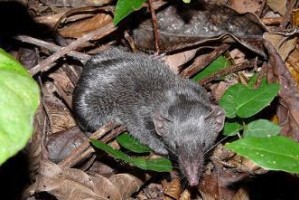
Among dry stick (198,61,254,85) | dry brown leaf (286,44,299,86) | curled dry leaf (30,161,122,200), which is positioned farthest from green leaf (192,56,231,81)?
curled dry leaf (30,161,122,200)

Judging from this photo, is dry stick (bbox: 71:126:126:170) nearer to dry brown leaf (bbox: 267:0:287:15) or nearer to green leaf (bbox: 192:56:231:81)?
green leaf (bbox: 192:56:231:81)

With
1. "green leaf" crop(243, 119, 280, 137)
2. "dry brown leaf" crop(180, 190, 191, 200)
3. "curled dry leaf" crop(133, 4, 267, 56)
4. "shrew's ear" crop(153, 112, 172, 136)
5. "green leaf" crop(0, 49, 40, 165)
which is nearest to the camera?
"green leaf" crop(0, 49, 40, 165)

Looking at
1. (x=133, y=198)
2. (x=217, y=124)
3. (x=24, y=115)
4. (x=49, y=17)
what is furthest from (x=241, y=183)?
(x=24, y=115)

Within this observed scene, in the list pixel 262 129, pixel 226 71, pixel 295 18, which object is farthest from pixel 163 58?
pixel 262 129

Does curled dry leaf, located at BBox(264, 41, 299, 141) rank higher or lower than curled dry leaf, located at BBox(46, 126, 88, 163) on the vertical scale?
higher

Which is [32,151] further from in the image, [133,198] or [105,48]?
[105,48]

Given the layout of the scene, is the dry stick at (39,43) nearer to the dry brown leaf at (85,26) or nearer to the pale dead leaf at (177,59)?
the dry brown leaf at (85,26)
